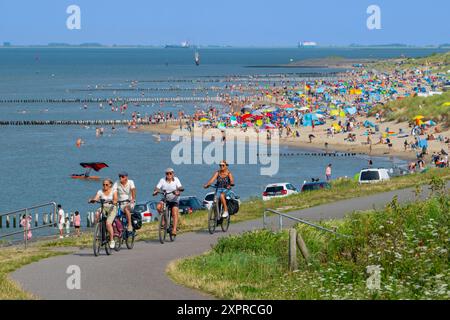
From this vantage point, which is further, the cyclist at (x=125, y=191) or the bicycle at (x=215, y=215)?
the bicycle at (x=215, y=215)

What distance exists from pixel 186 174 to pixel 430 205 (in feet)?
153

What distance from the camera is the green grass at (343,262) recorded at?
41.9 feet

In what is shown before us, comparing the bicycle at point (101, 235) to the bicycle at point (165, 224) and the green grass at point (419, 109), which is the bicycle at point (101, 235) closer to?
the bicycle at point (165, 224)

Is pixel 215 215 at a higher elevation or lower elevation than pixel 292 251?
lower

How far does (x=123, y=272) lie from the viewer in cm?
1537

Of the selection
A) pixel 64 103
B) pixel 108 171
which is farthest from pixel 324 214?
pixel 64 103

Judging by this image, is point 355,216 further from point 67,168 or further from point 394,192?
point 67,168

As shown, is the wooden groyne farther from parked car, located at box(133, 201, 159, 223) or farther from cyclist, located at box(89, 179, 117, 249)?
cyclist, located at box(89, 179, 117, 249)

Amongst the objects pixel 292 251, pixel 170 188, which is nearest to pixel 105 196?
pixel 170 188

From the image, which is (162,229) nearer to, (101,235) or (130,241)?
(130,241)
